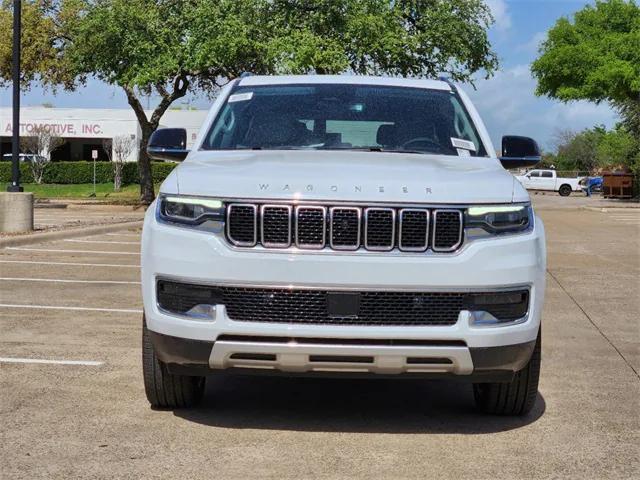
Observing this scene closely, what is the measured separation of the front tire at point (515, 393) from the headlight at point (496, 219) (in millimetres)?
678

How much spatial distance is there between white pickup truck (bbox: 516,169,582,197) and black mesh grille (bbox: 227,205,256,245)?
56597 millimetres

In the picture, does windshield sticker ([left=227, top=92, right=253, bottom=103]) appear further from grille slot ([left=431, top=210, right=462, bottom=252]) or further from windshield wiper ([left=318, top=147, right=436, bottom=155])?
grille slot ([left=431, top=210, right=462, bottom=252])

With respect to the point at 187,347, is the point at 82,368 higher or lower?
lower

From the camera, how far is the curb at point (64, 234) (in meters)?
15.3

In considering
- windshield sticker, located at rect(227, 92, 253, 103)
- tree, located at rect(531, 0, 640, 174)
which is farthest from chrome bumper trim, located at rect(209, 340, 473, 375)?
tree, located at rect(531, 0, 640, 174)

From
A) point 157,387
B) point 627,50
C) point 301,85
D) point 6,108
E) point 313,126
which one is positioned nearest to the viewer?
point 157,387

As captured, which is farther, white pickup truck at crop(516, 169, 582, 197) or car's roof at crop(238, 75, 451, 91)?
white pickup truck at crop(516, 169, 582, 197)

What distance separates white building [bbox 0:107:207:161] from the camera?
68.0m

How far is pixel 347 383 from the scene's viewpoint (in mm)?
6156

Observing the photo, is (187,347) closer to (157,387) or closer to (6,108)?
(157,387)

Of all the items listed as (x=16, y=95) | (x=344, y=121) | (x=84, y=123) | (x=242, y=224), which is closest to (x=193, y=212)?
(x=242, y=224)

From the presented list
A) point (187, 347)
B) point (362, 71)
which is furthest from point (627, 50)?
point (187, 347)

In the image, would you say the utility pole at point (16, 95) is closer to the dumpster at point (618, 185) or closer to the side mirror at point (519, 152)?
the side mirror at point (519, 152)

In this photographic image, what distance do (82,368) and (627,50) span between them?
48417mm
